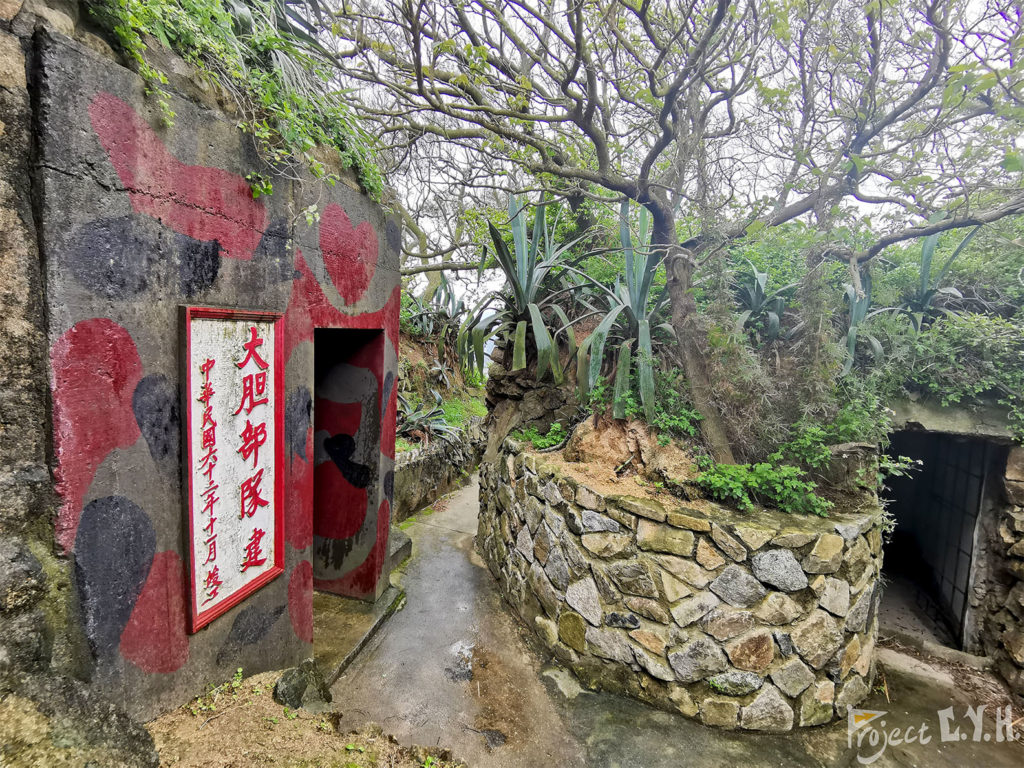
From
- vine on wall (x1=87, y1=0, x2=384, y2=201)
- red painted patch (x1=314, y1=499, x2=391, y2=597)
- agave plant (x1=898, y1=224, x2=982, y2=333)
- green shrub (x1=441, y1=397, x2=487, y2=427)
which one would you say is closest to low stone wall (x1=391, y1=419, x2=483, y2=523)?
green shrub (x1=441, y1=397, x2=487, y2=427)

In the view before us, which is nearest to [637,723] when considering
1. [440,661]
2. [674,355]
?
[440,661]

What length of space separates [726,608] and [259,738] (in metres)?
2.16

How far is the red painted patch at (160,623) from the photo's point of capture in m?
1.36

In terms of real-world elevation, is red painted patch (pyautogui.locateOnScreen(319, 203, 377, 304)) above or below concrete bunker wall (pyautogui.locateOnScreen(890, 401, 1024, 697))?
above

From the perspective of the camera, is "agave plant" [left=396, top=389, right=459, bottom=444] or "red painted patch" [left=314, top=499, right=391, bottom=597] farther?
"agave plant" [left=396, top=389, right=459, bottom=444]

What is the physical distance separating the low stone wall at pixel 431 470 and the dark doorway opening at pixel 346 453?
1099mm

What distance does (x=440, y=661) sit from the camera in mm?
2883

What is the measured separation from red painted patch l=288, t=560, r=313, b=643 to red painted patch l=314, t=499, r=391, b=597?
0.89 meters

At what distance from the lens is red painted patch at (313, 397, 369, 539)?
3.13m

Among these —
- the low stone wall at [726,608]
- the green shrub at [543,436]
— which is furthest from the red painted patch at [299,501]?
the green shrub at [543,436]

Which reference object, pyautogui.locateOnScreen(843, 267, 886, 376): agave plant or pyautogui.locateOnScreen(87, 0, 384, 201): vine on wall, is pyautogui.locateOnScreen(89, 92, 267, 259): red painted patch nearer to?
pyautogui.locateOnScreen(87, 0, 384, 201): vine on wall

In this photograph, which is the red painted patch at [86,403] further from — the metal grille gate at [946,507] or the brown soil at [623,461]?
the metal grille gate at [946,507]

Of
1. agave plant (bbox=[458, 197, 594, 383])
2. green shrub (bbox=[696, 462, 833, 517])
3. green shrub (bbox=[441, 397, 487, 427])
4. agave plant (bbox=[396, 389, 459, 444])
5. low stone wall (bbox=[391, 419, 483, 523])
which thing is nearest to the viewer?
green shrub (bbox=[696, 462, 833, 517])

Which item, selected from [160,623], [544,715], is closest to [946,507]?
[544,715]
